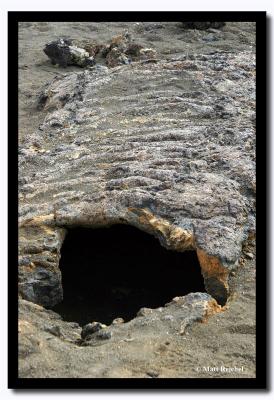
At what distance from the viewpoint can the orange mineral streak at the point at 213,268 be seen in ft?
12.3

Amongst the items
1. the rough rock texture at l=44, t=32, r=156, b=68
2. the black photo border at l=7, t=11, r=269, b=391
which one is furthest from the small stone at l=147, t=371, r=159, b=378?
the rough rock texture at l=44, t=32, r=156, b=68

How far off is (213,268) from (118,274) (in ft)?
3.02

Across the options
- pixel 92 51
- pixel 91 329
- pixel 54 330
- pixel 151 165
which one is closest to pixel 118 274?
pixel 151 165

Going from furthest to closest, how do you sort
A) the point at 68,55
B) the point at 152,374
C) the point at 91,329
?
the point at 68,55 → the point at 91,329 → the point at 152,374

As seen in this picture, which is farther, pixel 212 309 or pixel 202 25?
pixel 202 25

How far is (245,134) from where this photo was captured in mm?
4613

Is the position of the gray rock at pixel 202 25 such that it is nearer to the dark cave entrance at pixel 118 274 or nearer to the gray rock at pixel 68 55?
the gray rock at pixel 68 55

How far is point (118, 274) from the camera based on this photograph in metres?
4.46

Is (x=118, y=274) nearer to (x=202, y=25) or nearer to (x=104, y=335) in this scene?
(x=104, y=335)

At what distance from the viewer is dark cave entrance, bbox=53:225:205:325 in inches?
161
